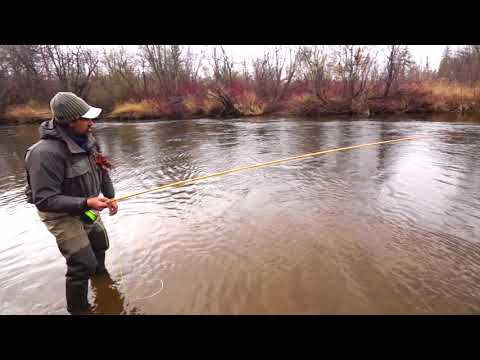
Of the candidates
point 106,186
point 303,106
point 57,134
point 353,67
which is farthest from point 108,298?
point 353,67

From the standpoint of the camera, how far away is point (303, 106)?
29.5 meters

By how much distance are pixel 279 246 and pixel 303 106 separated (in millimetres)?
27328

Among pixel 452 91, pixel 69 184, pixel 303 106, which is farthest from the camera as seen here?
pixel 303 106

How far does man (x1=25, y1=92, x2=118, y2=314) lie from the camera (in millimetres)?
2539

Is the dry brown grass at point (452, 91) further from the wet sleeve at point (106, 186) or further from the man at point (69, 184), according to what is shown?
the man at point (69, 184)

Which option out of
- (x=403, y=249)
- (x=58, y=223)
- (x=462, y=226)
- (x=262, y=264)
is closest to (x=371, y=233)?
(x=403, y=249)

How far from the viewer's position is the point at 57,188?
2605mm

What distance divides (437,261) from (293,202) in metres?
2.77

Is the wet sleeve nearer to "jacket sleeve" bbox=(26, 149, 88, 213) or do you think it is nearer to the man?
the man

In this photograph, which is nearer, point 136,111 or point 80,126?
point 80,126

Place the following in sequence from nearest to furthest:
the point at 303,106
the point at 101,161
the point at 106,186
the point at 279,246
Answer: the point at 101,161, the point at 106,186, the point at 279,246, the point at 303,106

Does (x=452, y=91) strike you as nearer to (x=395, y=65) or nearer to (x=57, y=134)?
(x=395, y=65)

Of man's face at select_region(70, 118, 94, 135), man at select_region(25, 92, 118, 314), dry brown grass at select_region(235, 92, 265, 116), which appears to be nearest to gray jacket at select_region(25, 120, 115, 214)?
man at select_region(25, 92, 118, 314)

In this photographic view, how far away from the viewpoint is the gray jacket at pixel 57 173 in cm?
252
